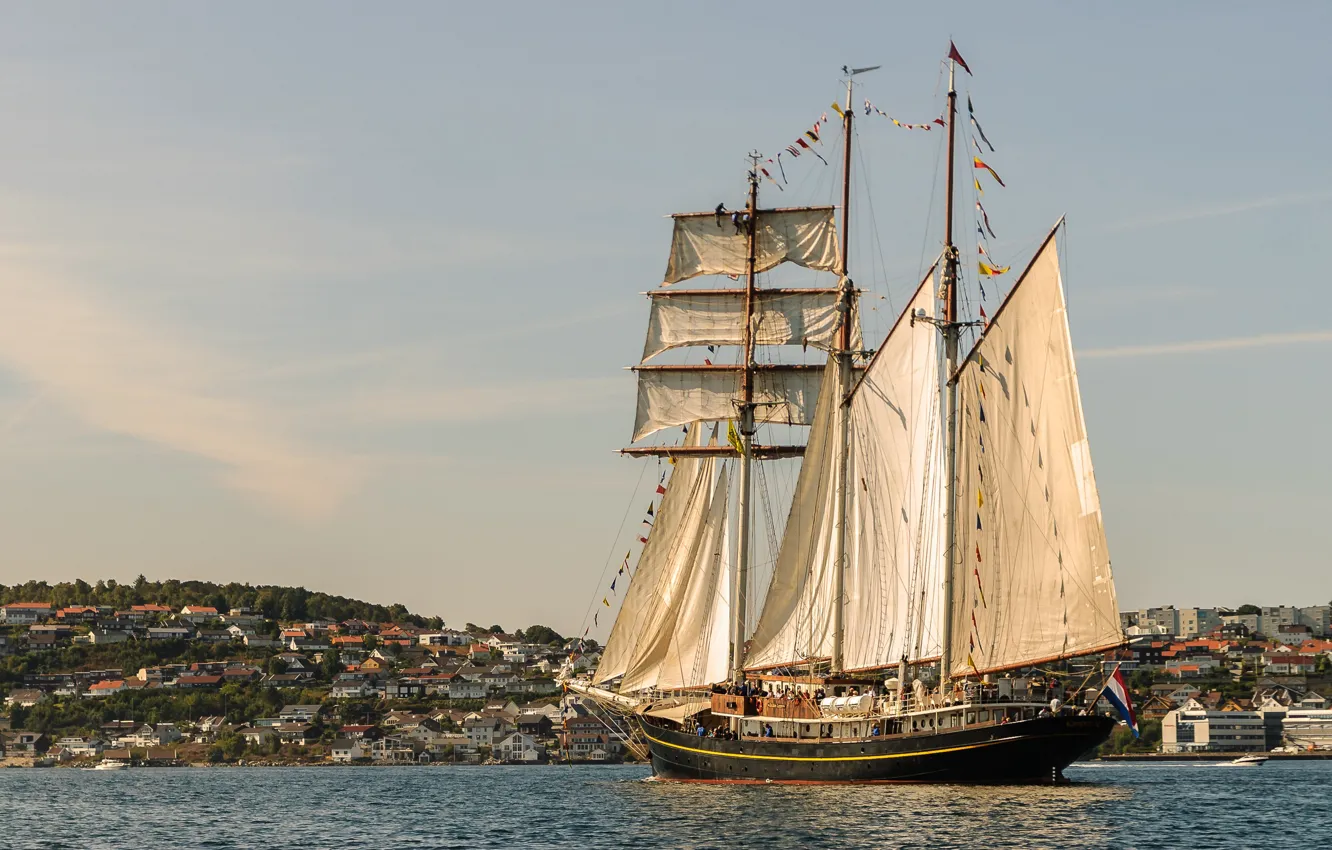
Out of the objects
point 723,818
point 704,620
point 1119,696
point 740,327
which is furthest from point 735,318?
point 723,818

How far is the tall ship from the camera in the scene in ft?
239

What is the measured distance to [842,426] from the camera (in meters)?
84.4

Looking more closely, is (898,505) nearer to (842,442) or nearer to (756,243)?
(842,442)

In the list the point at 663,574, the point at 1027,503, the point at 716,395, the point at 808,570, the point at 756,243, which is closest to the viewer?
the point at 1027,503

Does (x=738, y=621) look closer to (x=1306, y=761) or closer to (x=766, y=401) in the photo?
(x=766, y=401)

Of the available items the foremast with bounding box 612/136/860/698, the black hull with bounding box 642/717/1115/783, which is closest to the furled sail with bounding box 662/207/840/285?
the foremast with bounding box 612/136/860/698

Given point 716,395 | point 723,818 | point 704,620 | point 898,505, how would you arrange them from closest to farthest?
point 723,818, point 898,505, point 704,620, point 716,395

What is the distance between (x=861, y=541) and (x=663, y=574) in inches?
532

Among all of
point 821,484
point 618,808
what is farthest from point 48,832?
point 821,484

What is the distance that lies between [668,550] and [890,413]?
16.3 meters

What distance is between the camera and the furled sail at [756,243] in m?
92.7

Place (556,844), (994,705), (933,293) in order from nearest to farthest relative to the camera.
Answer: (556,844), (994,705), (933,293)

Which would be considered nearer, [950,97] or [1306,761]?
[950,97]

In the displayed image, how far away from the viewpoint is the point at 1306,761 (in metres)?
187
